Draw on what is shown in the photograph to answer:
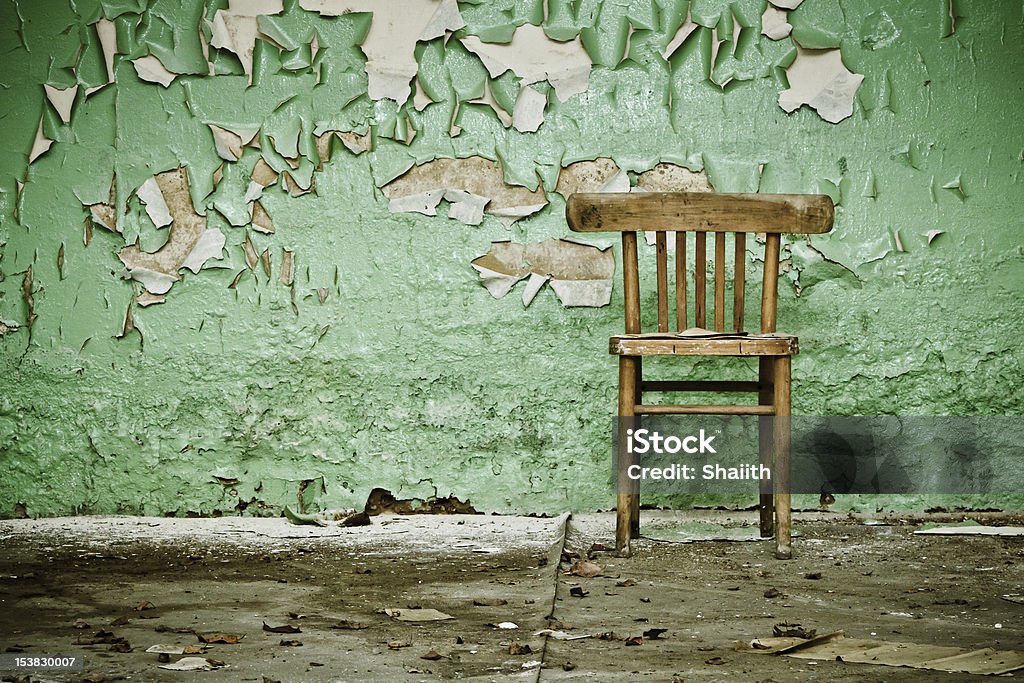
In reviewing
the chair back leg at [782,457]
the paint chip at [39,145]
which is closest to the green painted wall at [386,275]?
the paint chip at [39,145]

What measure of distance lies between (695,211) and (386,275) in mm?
967

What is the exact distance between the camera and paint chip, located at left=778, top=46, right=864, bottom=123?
10.0 feet

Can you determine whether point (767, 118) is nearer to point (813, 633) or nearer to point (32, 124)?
point (813, 633)

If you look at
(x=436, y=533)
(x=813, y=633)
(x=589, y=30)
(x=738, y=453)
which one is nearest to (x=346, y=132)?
(x=589, y=30)

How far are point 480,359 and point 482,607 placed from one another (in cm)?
110

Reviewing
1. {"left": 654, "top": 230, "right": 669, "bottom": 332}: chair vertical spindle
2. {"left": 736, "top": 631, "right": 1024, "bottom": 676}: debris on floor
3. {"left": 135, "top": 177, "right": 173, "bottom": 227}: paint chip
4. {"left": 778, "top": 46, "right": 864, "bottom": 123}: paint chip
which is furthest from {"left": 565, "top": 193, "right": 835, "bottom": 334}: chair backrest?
{"left": 135, "top": 177, "right": 173, "bottom": 227}: paint chip

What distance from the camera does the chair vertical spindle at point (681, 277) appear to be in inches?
102

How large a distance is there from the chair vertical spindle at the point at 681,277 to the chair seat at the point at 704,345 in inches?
4.0

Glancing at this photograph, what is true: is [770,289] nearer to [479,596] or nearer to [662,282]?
[662,282]

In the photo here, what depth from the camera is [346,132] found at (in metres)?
3.07

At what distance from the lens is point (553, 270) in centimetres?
307

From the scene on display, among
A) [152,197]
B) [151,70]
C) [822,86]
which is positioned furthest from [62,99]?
[822,86]

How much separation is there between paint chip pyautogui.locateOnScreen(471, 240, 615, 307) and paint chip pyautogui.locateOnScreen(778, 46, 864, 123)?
2.37ft

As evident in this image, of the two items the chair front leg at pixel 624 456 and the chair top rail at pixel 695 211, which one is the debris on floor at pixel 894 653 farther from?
the chair top rail at pixel 695 211
